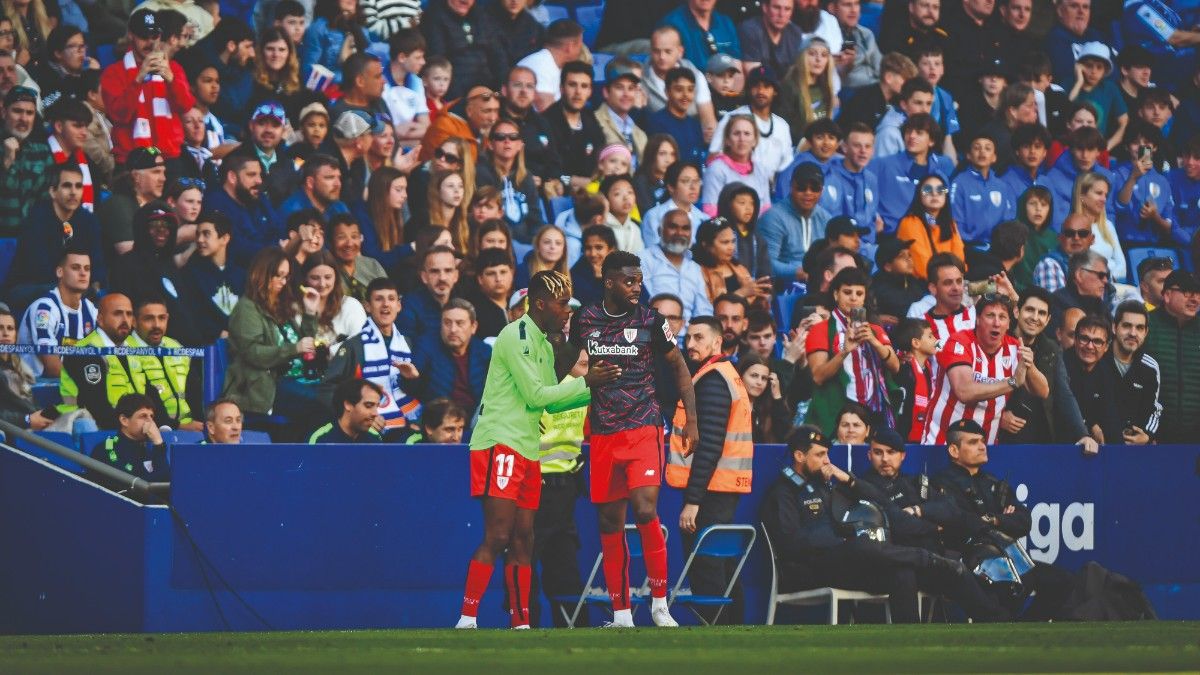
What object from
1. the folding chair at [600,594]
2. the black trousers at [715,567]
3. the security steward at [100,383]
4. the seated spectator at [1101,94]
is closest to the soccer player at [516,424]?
the folding chair at [600,594]

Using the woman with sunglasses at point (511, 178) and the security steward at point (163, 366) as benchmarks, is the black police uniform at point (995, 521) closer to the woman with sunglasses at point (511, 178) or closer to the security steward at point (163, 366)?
the woman with sunglasses at point (511, 178)

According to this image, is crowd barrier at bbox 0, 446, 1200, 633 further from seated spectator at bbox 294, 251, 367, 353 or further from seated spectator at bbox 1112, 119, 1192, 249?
seated spectator at bbox 1112, 119, 1192, 249

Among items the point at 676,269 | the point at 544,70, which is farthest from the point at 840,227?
the point at 544,70

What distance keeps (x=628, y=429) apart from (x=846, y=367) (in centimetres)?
331

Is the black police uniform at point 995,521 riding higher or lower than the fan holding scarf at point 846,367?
lower

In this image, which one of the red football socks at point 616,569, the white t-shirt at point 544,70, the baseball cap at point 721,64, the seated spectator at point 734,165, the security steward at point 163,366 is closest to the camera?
the red football socks at point 616,569

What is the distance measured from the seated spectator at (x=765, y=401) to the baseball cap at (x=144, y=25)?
17.6 feet

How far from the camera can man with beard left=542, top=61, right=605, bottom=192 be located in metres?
15.2

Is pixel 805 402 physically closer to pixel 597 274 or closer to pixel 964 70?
pixel 597 274

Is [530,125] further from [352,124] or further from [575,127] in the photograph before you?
[352,124]

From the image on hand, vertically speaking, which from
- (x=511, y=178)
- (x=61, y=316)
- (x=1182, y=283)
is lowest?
(x=61, y=316)

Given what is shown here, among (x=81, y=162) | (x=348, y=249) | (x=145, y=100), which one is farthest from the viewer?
(x=145, y=100)

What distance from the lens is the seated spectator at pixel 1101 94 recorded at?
1797 cm

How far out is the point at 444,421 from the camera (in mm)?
11172
